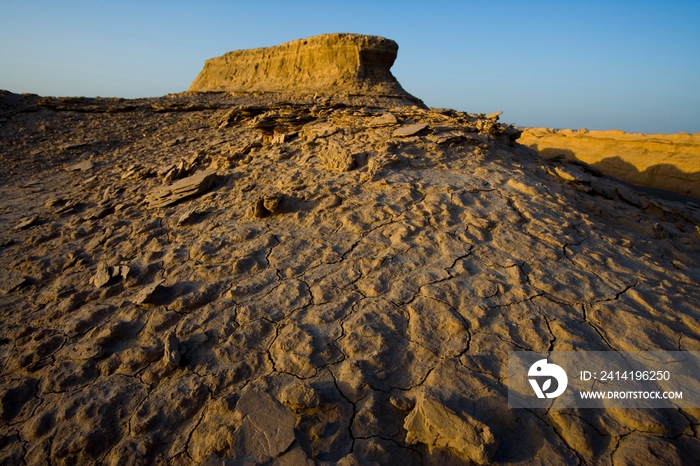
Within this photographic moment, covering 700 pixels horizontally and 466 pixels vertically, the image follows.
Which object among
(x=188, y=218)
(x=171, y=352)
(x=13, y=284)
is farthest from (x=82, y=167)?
(x=171, y=352)

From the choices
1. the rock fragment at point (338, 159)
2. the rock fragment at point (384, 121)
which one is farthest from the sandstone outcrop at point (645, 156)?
the rock fragment at point (338, 159)

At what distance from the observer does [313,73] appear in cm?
1061

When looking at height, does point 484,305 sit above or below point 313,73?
below

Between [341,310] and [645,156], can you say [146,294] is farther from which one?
[645,156]

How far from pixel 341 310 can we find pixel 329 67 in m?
10.1

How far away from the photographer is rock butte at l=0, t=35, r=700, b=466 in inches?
46.3

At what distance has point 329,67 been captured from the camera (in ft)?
33.6

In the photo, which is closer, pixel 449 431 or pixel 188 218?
pixel 449 431

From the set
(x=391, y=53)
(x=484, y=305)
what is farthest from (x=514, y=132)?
(x=391, y=53)

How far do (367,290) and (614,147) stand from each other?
8.68 meters

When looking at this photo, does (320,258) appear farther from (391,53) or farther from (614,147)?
(391,53)

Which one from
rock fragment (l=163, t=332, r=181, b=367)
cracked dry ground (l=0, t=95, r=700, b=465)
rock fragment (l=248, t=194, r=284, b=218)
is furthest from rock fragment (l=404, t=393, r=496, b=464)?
rock fragment (l=248, t=194, r=284, b=218)

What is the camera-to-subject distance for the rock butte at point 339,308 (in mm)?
1177

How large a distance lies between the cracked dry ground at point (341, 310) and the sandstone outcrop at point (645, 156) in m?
4.33
